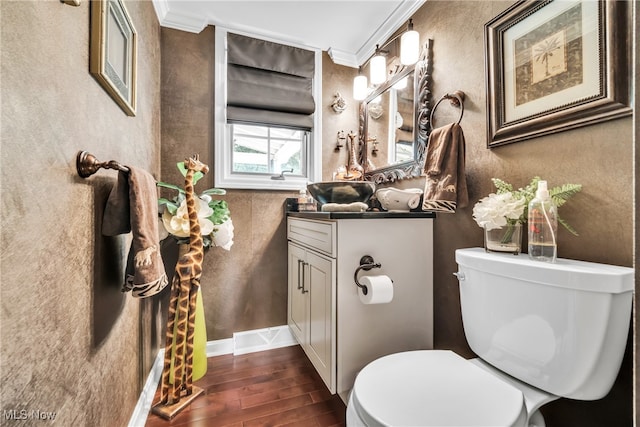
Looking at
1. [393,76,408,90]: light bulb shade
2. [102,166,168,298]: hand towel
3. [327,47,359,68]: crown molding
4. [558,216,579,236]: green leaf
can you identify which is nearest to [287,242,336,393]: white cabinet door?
[102,166,168,298]: hand towel

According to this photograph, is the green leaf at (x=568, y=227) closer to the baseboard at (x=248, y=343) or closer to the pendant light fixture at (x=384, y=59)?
the pendant light fixture at (x=384, y=59)

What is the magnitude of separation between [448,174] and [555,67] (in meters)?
0.48

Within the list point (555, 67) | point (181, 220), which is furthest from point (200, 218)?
point (555, 67)

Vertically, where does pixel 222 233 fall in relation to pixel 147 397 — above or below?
above

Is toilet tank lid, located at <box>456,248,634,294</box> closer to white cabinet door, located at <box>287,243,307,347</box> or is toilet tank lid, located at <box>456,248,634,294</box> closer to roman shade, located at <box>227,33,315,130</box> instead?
white cabinet door, located at <box>287,243,307,347</box>

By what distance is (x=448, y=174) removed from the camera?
117cm

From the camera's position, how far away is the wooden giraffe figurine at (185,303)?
1.23 m

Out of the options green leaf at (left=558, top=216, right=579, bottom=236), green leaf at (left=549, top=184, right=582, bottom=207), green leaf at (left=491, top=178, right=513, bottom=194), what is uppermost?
green leaf at (left=491, top=178, right=513, bottom=194)

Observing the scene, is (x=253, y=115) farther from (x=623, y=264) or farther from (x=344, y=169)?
(x=623, y=264)

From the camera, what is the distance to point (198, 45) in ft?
5.93

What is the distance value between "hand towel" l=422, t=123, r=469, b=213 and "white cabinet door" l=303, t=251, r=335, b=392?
544 millimetres

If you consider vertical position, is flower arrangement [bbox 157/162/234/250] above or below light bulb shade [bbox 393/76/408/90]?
below

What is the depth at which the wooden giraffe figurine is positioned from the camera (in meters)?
1.23

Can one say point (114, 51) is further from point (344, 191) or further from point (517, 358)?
point (517, 358)
